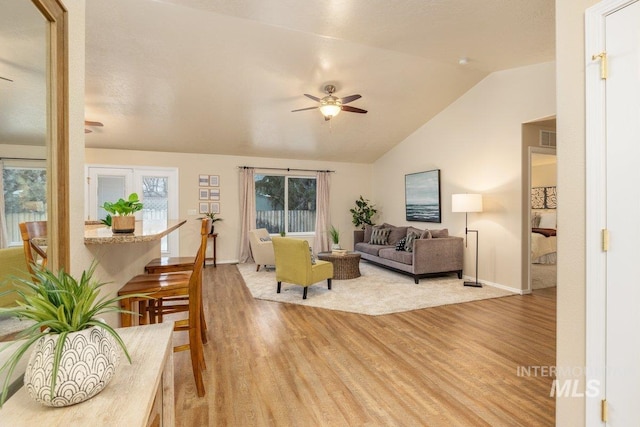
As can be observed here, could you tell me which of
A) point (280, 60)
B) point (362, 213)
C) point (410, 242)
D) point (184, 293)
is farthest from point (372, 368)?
point (362, 213)

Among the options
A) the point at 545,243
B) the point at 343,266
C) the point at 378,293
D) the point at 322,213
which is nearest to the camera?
the point at 378,293

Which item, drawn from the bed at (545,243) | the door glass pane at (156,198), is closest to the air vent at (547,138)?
the bed at (545,243)

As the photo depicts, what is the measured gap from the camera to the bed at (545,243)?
5805mm

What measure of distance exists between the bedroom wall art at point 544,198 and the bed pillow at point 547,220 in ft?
1.83

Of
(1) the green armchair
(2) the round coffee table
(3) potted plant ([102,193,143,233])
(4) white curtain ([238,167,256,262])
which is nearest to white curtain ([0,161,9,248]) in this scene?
(3) potted plant ([102,193,143,233])

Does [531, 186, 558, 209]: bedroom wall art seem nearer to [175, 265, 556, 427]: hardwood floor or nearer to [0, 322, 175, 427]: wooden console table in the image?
[175, 265, 556, 427]: hardwood floor

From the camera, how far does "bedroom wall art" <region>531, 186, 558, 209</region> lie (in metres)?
7.42

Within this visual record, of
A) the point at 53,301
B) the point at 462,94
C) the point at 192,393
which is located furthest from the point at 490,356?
the point at 462,94

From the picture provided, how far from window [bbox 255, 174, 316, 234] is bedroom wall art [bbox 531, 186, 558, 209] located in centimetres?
561

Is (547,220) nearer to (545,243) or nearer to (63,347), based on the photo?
(545,243)

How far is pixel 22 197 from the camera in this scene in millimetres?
953
